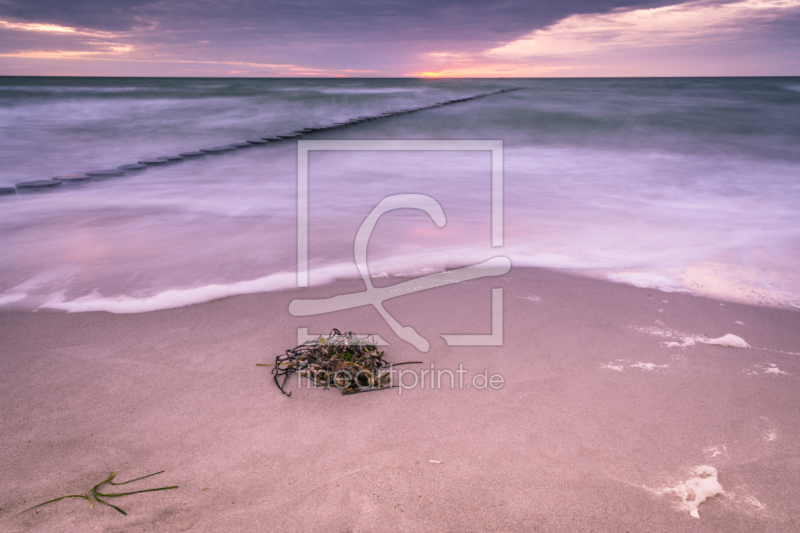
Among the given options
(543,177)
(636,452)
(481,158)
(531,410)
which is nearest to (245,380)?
(531,410)

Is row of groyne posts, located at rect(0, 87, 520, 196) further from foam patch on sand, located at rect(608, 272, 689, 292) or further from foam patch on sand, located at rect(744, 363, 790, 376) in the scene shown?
foam patch on sand, located at rect(744, 363, 790, 376)

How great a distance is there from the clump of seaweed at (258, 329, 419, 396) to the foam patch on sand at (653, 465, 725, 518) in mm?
1192

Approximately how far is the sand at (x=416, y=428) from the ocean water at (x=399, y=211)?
0.65 meters

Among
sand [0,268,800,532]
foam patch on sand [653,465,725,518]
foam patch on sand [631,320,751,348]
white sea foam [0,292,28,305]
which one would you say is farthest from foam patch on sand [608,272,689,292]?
white sea foam [0,292,28,305]

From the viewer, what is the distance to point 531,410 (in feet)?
7.06

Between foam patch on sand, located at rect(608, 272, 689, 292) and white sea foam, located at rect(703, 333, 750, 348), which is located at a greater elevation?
foam patch on sand, located at rect(608, 272, 689, 292)

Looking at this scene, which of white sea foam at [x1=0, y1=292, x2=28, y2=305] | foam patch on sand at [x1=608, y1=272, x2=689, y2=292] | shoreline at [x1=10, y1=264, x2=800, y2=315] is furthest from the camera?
foam patch on sand at [x1=608, y1=272, x2=689, y2=292]

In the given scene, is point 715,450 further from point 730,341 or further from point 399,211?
point 399,211

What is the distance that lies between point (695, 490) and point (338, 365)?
1461mm

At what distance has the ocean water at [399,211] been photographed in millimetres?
3680

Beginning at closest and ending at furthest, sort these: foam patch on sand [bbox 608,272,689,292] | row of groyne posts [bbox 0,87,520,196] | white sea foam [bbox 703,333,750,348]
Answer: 1. white sea foam [bbox 703,333,750,348]
2. foam patch on sand [bbox 608,272,689,292]
3. row of groyne posts [bbox 0,87,520,196]

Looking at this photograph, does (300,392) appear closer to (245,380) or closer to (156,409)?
(245,380)

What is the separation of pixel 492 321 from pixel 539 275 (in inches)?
35.1

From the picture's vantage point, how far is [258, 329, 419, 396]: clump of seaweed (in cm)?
231
